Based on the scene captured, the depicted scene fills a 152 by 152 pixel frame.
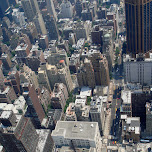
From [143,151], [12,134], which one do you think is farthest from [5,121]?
[143,151]

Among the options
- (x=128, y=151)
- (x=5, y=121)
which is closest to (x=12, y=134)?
(x=5, y=121)

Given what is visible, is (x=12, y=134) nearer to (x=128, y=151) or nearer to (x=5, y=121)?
(x=5, y=121)

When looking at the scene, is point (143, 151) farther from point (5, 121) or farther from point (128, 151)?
point (5, 121)

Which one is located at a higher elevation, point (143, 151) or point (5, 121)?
point (5, 121)

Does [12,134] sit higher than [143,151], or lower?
higher

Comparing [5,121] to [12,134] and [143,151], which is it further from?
[143,151]

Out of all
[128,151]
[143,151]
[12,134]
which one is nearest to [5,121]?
[12,134]

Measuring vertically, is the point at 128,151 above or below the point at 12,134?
below

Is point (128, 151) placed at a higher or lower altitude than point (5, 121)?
lower
